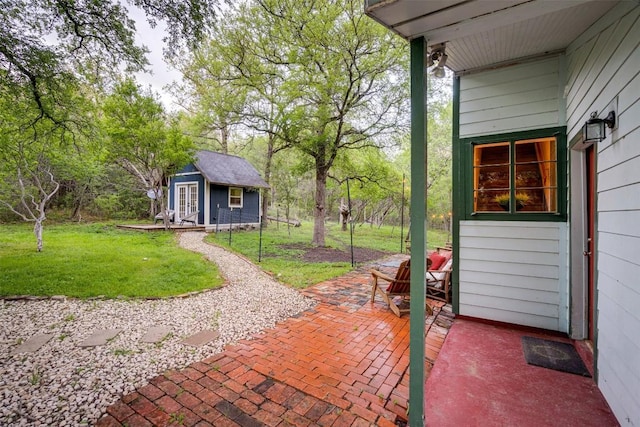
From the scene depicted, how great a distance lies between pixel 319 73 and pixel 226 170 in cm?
830

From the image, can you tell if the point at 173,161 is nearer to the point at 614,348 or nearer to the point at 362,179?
the point at 362,179

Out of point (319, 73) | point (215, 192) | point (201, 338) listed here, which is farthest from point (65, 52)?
point (215, 192)

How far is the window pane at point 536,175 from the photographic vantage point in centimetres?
345

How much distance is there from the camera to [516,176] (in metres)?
3.72

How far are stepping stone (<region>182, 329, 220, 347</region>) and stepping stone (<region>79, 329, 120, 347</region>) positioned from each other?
2.85ft

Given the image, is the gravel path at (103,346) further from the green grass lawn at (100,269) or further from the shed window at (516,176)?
the shed window at (516,176)

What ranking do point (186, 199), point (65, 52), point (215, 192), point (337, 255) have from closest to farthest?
point (65, 52) → point (337, 255) → point (215, 192) → point (186, 199)

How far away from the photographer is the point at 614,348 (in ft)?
6.50

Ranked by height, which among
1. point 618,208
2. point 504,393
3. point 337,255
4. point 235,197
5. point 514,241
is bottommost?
point 504,393

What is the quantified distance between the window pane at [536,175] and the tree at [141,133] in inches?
377

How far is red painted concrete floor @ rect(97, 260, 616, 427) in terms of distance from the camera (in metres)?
2.04

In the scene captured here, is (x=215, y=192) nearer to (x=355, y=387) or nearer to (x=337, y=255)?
(x=337, y=255)

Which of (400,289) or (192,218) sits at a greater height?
(192,218)

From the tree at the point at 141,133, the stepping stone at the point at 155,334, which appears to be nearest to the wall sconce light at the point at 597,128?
the stepping stone at the point at 155,334
